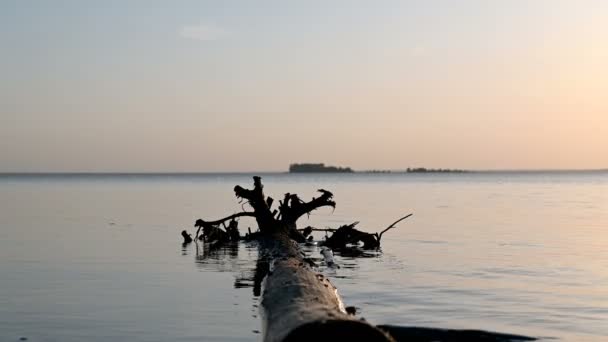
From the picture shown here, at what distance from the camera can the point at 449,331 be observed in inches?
424

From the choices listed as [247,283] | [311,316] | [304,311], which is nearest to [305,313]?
[304,311]

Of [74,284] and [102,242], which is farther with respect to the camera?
[102,242]

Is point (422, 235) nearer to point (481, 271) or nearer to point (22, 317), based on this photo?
point (481, 271)

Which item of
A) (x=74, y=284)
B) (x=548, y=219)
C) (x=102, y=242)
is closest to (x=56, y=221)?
(x=102, y=242)

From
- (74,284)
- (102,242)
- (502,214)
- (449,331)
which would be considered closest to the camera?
(449,331)

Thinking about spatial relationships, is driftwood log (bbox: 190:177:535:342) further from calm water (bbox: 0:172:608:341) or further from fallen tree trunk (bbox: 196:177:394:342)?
calm water (bbox: 0:172:608:341)

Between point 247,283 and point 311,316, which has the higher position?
point 311,316

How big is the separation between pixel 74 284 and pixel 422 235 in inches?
651

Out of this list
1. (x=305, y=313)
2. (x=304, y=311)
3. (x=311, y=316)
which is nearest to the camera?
(x=311, y=316)

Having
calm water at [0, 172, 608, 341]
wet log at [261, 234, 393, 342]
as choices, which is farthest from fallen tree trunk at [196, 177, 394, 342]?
calm water at [0, 172, 608, 341]

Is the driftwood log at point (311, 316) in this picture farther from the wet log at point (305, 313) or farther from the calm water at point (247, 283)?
the calm water at point (247, 283)

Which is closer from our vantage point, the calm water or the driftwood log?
the driftwood log

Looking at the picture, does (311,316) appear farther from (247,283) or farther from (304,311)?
(247,283)

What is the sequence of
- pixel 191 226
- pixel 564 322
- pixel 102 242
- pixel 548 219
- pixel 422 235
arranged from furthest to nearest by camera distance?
pixel 548 219
pixel 191 226
pixel 422 235
pixel 102 242
pixel 564 322
